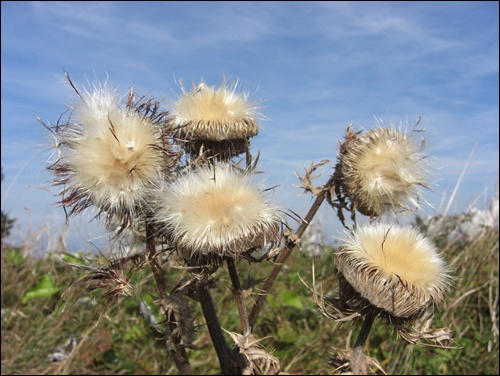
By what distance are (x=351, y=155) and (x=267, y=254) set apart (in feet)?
2.53

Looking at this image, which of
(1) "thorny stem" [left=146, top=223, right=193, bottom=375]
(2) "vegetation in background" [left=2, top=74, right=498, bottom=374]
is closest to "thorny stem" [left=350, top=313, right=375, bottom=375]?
(2) "vegetation in background" [left=2, top=74, right=498, bottom=374]

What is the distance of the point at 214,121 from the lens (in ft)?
7.52

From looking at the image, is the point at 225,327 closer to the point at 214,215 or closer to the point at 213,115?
the point at 213,115

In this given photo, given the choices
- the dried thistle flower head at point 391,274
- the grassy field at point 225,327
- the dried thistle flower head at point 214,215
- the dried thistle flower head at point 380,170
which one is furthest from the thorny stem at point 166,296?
the grassy field at point 225,327

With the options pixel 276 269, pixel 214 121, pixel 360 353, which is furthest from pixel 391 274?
pixel 214 121

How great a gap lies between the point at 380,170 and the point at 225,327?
3.28 m

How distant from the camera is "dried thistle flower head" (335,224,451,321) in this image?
1806 millimetres

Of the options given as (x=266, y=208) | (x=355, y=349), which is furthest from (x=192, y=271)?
(x=355, y=349)

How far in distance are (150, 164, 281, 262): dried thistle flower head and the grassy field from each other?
247cm

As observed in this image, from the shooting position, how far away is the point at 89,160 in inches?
72.9

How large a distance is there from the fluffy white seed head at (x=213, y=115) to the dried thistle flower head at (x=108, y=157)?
0.31m

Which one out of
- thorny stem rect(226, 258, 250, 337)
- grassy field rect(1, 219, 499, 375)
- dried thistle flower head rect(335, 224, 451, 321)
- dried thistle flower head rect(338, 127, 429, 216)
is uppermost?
dried thistle flower head rect(338, 127, 429, 216)

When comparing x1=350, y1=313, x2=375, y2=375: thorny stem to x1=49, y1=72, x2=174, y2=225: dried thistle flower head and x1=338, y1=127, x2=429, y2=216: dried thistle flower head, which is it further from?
x1=49, y1=72, x2=174, y2=225: dried thistle flower head

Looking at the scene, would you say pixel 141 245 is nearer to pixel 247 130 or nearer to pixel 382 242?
pixel 247 130
